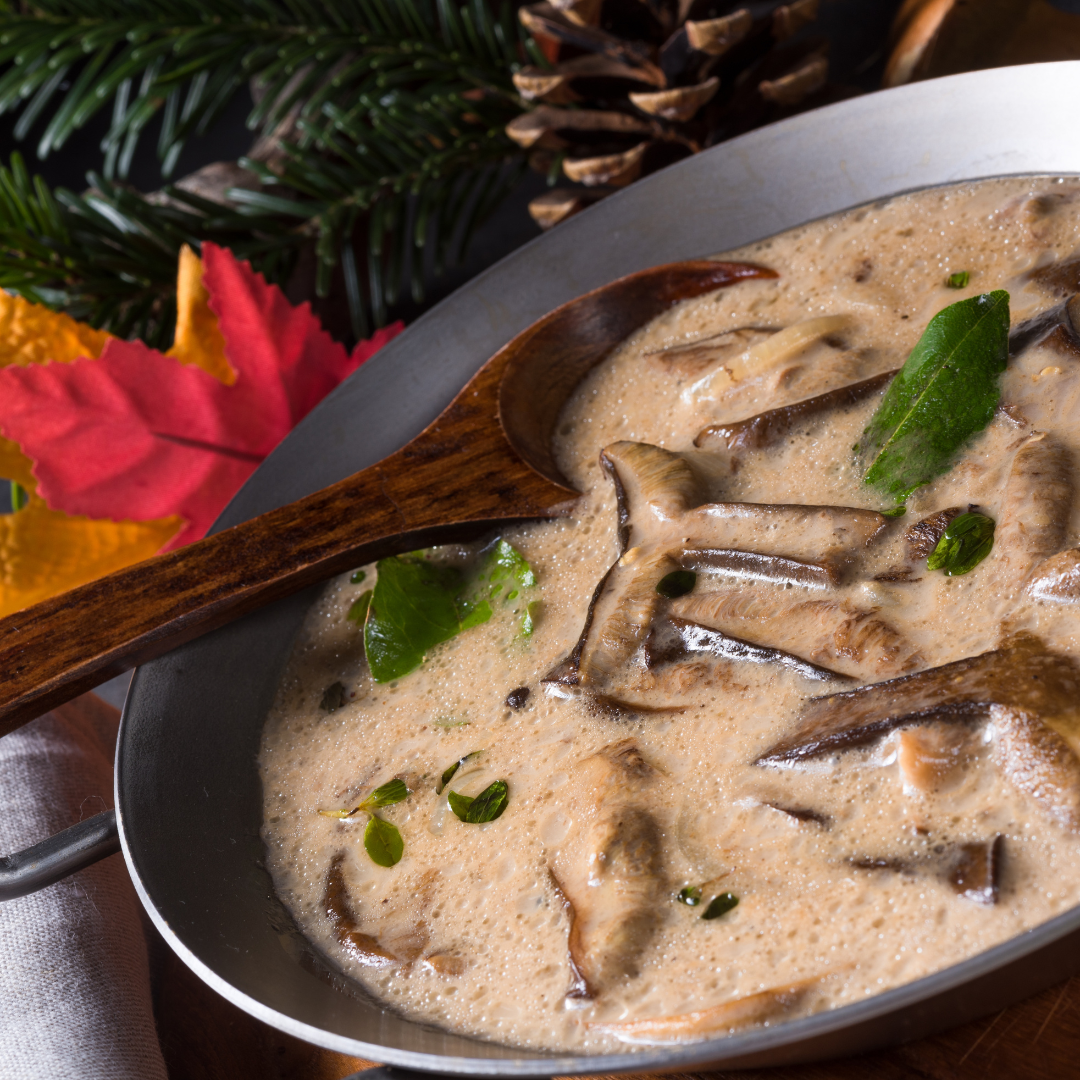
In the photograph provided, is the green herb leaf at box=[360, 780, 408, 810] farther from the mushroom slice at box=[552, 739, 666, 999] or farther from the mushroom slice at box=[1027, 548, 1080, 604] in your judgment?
the mushroom slice at box=[1027, 548, 1080, 604]

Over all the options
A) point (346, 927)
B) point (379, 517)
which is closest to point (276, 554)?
point (379, 517)

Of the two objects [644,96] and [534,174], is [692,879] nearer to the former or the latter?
[644,96]

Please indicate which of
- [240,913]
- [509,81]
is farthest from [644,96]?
[240,913]

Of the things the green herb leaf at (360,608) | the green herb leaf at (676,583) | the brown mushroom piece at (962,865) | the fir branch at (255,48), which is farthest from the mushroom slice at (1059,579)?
the fir branch at (255,48)

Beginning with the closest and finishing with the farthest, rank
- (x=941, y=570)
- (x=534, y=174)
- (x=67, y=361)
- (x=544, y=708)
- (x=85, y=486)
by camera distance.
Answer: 1. (x=941, y=570)
2. (x=544, y=708)
3. (x=85, y=486)
4. (x=67, y=361)
5. (x=534, y=174)

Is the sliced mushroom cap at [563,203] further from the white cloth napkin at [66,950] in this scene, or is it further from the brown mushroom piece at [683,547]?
the white cloth napkin at [66,950]

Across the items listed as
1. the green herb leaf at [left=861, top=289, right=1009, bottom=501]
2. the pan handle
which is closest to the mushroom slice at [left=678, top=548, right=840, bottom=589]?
the green herb leaf at [left=861, top=289, right=1009, bottom=501]
